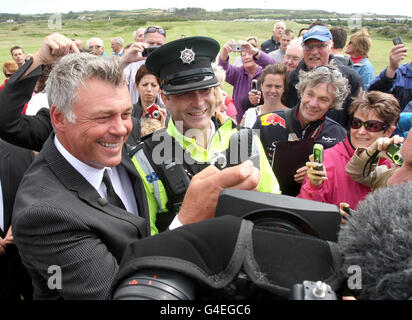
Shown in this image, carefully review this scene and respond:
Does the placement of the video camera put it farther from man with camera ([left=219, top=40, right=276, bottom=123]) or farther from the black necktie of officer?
man with camera ([left=219, top=40, right=276, bottom=123])

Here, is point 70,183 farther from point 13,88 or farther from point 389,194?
point 389,194

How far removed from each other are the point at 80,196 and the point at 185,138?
2.68 feet

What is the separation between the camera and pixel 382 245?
0.69 m

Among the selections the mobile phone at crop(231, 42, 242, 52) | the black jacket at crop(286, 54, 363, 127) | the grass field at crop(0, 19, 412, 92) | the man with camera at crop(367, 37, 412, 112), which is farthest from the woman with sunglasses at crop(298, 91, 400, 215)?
the grass field at crop(0, 19, 412, 92)

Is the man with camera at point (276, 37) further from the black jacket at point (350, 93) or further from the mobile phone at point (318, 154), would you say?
the mobile phone at point (318, 154)

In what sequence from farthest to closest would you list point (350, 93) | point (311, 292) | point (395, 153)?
point (350, 93)
point (395, 153)
point (311, 292)

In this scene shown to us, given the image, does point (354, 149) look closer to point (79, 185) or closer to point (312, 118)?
point (312, 118)

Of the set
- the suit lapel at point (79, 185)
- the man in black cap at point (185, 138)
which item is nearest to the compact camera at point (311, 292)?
the suit lapel at point (79, 185)

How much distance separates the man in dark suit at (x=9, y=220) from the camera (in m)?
2.50

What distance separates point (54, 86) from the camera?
162cm

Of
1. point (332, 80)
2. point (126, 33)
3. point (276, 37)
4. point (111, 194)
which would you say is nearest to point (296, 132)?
point (332, 80)

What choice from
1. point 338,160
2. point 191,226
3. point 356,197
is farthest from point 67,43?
point 356,197

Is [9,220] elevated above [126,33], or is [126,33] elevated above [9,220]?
[126,33]

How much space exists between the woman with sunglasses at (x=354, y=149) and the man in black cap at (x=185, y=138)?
26.2 inches
